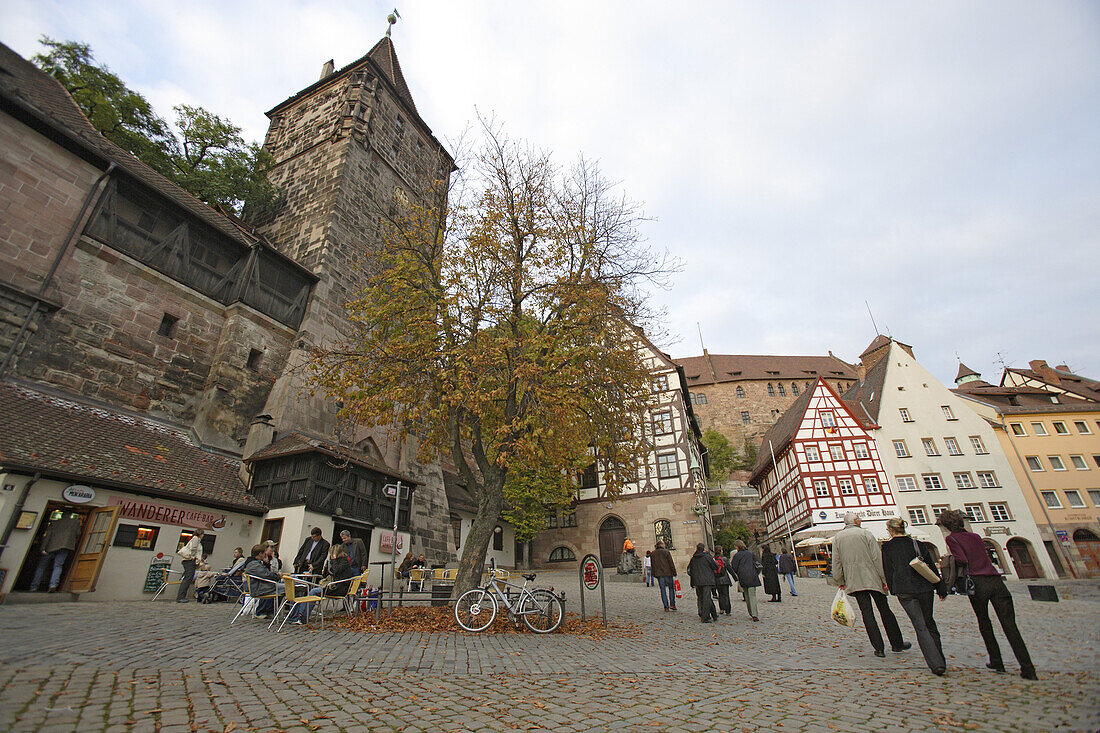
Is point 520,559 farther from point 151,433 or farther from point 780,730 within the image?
point 780,730

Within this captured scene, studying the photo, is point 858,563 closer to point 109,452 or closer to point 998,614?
point 998,614

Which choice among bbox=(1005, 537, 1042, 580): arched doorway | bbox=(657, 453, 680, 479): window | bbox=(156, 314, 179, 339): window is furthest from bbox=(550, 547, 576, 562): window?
bbox=(1005, 537, 1042, 580): arched doorway

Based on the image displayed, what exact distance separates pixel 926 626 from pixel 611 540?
2561 cm

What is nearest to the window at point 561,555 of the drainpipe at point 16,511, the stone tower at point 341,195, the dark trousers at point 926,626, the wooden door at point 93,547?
the stone tower at point 341,195

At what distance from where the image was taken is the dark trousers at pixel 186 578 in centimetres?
1145

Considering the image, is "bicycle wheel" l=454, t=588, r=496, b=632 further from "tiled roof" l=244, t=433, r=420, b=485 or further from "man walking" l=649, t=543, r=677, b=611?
"tiled roof" l=244, t=433, r=420, b=485

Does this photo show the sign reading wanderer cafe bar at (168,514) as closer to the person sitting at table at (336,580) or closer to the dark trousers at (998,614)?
the person sitting at table at (336,580)

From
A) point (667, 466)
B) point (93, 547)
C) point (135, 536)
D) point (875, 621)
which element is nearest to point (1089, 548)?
point (667, 466)

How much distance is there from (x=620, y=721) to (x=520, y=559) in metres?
28.9

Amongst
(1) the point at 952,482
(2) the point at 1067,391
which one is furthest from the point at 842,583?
(2) the point at 1067,391

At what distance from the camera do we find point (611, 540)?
29734 millimetres

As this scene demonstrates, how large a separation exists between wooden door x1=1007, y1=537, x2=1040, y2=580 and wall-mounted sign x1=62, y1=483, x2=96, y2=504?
133ft

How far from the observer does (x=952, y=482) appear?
102 feet

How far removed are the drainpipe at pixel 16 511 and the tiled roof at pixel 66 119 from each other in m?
9.65
